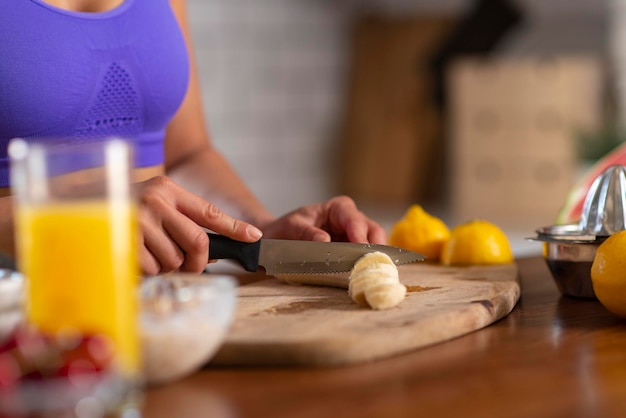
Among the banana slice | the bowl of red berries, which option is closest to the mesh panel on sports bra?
the banana slice

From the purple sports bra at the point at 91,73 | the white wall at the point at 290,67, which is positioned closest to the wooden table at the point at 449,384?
the purple sports bra at the point at 91,73

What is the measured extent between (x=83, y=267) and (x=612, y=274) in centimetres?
54

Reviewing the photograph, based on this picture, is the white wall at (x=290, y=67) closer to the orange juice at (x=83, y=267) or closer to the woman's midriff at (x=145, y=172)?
the woman's midriff at (x=145, y=172)

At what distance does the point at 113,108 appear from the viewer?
48.1 inches

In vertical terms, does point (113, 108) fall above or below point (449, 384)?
above

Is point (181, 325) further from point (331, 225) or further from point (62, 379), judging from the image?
point (331, 225)

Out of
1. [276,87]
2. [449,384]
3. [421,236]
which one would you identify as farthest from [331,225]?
[276,87]

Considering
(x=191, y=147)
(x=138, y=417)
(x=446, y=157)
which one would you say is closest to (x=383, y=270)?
(x=138, y=417)

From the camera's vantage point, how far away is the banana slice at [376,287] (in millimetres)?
895

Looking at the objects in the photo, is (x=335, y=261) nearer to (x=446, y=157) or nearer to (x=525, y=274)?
(x=525, y=274)

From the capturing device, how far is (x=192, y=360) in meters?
0.70

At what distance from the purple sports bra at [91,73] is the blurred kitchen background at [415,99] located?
7.28ft

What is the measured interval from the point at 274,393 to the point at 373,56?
363 cm

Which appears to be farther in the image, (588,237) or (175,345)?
(588,237)
